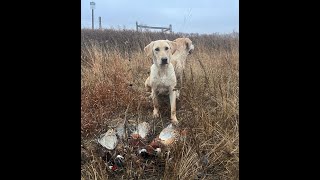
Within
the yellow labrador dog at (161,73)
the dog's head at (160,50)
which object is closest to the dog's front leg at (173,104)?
the yellow labrador dog at (161,73)

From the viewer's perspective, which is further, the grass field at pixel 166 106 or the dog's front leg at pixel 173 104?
the dog's front leg at pixel 173 104

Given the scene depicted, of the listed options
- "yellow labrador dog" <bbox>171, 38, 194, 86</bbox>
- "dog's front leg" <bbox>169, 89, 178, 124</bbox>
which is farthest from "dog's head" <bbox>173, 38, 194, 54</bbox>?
"dog's front leg" <bbox>169, 89, 178, 124</bbox>

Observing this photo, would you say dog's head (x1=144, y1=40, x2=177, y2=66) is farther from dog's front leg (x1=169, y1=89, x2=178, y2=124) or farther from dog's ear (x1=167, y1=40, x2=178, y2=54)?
dog's front leg (x1=169, y1=89, x2=178, y2=124)

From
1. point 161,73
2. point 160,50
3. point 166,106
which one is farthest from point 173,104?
point 160,50

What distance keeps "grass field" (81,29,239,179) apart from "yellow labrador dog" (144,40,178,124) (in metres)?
0.03

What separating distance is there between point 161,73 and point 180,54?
0.13 m

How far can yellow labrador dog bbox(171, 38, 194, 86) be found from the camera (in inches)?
64.8

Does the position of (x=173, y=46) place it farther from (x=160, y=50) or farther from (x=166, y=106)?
(x=166, y=106)

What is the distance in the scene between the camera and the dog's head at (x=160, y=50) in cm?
165

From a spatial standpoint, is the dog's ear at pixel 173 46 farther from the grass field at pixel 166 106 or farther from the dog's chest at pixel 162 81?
the dog's chest at pixel 162 81
